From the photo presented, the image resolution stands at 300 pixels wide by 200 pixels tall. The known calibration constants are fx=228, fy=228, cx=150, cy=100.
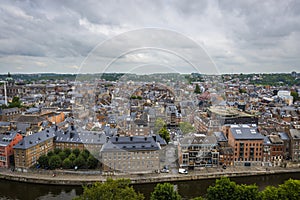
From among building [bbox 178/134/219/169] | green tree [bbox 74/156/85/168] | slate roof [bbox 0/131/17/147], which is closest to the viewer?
building [bbox 178/134/219/169]

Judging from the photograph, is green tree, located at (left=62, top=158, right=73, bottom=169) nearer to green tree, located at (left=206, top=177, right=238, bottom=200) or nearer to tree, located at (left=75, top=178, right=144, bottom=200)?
tree, located at (left=75, top=178, right=144, bottom=200)

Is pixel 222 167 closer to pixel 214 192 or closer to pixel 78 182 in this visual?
pixel 214 192

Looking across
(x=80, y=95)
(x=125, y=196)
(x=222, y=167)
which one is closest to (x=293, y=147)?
(x=222, y=167)

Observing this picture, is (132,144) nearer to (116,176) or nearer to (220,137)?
(116,176)

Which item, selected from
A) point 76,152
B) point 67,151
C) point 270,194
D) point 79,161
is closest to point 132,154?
point 79,161

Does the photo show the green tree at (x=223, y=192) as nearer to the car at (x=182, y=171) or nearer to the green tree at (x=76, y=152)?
the car at (x=182, y=171)

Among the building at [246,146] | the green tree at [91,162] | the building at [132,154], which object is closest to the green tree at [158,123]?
the building at [132,154]

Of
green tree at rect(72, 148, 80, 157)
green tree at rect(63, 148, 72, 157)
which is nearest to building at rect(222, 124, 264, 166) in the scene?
green tree at rect(72, 148, 80, 157)
